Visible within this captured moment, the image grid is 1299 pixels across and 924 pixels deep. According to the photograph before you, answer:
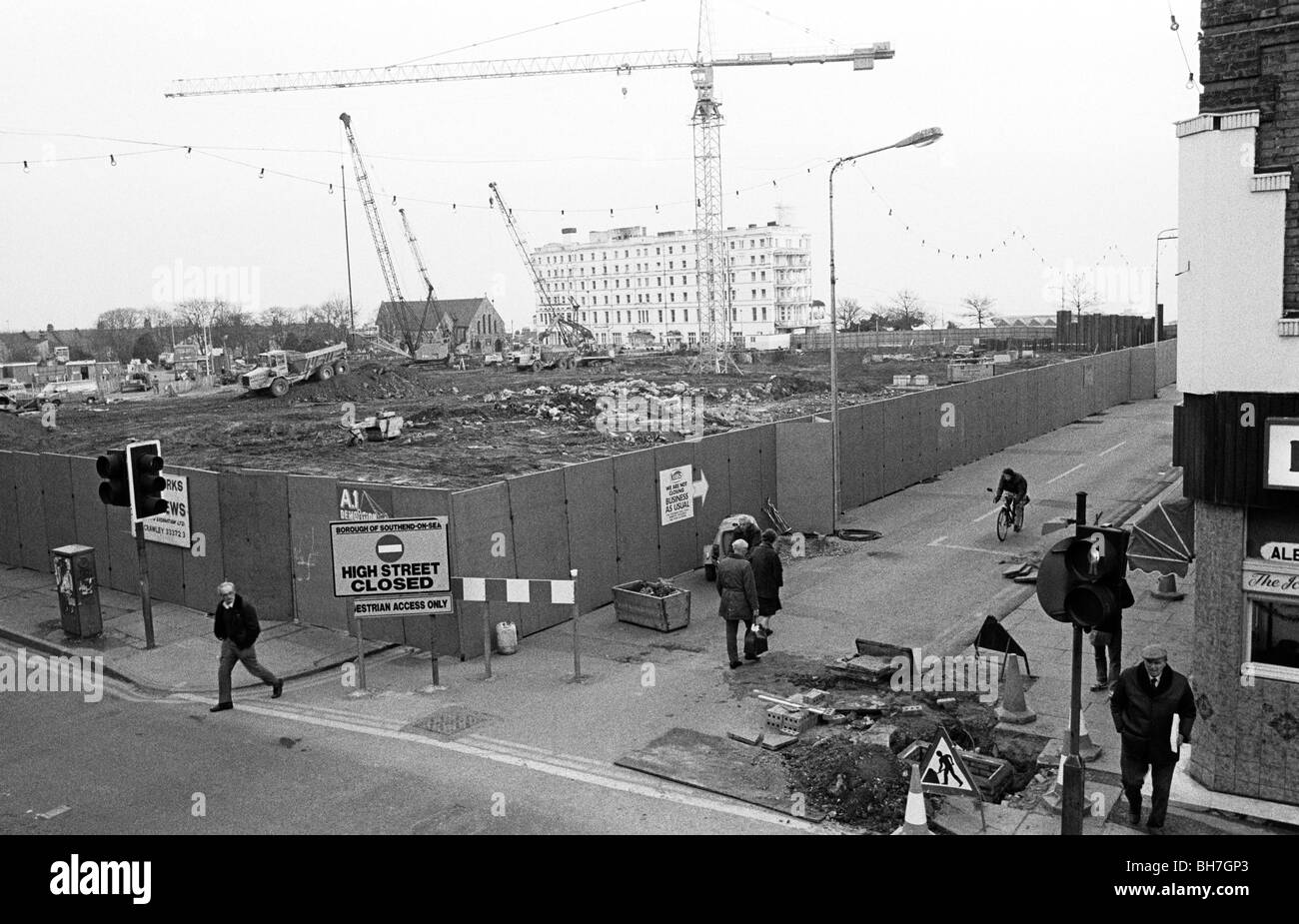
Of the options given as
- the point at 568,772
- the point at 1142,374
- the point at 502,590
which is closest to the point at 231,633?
the point at 502,590

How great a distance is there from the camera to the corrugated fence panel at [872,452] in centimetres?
2691

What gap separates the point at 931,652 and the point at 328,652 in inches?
331

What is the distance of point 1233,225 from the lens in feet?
30.3

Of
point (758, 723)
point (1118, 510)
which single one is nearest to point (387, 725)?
point (758, 723)

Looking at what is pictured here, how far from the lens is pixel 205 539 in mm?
17656

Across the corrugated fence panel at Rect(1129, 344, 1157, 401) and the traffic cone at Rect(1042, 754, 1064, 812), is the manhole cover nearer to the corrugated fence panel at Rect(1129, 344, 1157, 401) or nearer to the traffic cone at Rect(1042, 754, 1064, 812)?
the traffic cone at Rect(1042, 754, 1064, 812)

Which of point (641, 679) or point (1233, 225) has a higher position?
point (1233, 225)

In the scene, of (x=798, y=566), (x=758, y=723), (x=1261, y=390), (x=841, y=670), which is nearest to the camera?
(x=1261, y=390)

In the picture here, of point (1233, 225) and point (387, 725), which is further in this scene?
point (387, 725)
